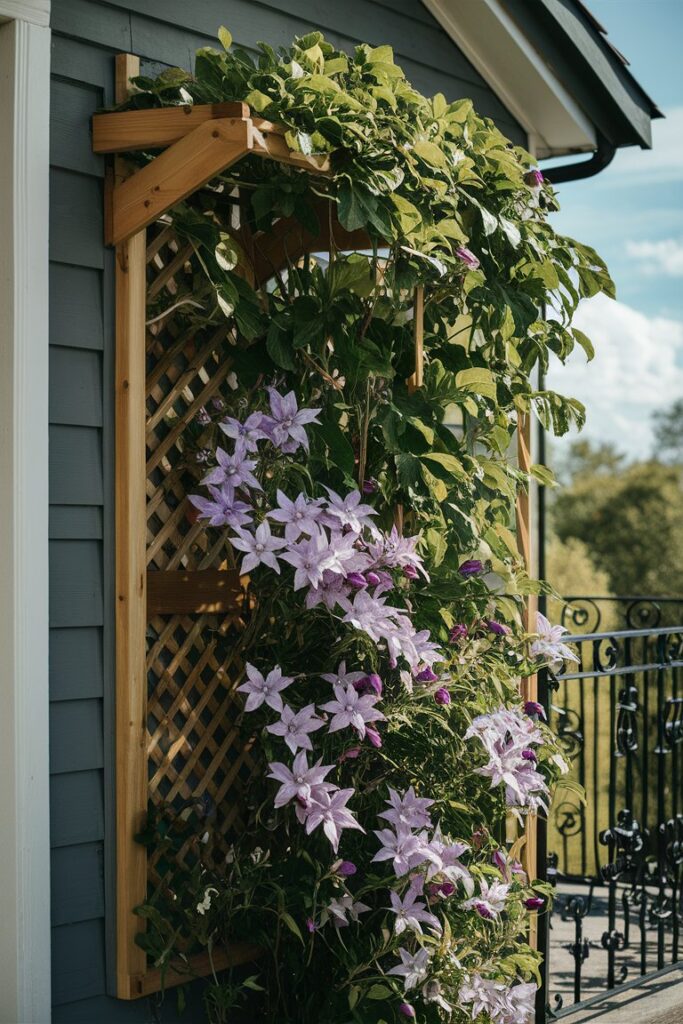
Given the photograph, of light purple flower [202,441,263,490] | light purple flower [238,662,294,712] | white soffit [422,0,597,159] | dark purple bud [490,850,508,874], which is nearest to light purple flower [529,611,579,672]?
dark purple bud [490,850,508,874]

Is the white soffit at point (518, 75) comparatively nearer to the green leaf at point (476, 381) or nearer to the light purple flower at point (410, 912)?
the green leaf at point (476, 381)

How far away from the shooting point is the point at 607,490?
2745 centimetres

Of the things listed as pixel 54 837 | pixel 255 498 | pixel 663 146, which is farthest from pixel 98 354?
pixel 663 146

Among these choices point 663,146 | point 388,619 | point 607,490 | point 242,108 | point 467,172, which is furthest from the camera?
point 663,146

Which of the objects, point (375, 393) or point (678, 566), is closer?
point (375, 393)

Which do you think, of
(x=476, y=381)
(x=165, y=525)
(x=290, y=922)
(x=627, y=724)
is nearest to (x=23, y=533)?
(x=165, y=525)

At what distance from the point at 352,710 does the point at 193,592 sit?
520 millimetres

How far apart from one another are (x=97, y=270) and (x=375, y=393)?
766mm

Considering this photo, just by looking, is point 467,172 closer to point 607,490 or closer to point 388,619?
point 388,619

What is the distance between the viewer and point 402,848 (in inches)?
106

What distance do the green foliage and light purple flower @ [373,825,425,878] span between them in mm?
67

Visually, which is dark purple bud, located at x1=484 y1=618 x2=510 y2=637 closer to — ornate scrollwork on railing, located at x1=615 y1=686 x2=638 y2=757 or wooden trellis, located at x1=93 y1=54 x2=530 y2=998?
wooden trellis, located at x1=93 y1=54 x2=530 y2=998

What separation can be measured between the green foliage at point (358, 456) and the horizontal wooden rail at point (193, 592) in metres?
0.07

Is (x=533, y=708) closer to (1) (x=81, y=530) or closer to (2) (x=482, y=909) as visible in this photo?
(2) (x=482, y=909)
